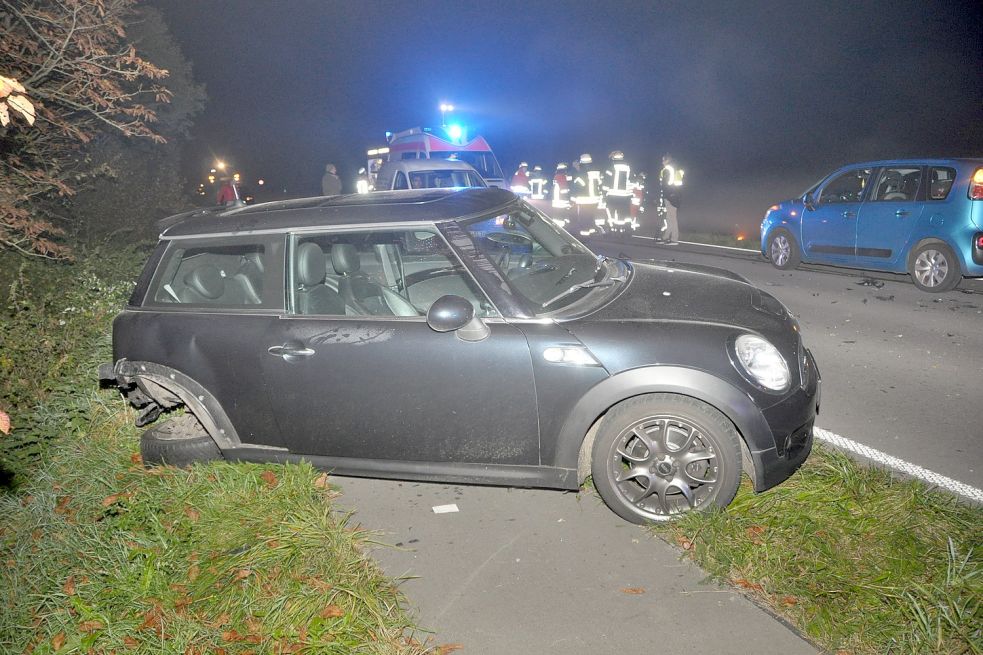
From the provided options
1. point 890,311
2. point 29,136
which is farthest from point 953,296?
point 29,136

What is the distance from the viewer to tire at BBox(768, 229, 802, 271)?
35.3 ft

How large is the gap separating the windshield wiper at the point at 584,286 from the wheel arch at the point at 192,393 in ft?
6.78

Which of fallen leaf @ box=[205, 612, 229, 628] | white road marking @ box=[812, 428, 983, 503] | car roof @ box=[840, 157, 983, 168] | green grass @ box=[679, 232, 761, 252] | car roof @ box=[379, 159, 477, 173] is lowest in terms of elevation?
fallen leaf @ box=[205, 612, 229, 628]

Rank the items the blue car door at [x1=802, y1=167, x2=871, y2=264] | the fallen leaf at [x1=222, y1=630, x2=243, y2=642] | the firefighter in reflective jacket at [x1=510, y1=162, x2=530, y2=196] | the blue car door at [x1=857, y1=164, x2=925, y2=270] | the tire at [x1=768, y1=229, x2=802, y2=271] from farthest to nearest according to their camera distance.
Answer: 1. the firefighter in reflective jacket at [x1=510, y1=162, x2=530, y2=196]
2. the tire at [x1=768, y1=229, x2=802, y2=271]
3. the blue car door at [x1=802, y1=167, x2=871, y2=264]
4. the blue car door at [x1=857, y1=164, x2=925, y2=270]
5. the fallen leaf at [x1=222, y1=630, x2=243, y2=642]

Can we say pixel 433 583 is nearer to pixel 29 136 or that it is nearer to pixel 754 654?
pixel 754 654

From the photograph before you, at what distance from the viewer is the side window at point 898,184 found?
892 centimetres

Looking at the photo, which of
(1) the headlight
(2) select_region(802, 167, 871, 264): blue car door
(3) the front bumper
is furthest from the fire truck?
(3) the front bumper

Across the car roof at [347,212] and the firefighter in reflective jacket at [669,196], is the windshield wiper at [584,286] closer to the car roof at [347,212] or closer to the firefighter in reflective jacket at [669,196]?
the car roof at [347,212]

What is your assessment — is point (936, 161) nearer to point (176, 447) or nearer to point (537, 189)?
point (176, 447)

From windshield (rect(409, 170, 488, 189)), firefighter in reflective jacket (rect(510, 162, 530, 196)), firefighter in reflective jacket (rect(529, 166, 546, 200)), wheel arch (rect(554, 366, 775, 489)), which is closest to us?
wheel arch (rect(554, 366, 775, 489))

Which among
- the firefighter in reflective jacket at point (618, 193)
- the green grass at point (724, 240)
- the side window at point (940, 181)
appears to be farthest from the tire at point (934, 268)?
the firefighter in reflective jacket at point (618, 193)

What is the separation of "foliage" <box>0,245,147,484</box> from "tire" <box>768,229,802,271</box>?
9420mm

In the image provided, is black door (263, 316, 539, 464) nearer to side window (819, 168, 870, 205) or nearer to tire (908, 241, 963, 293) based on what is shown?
tire (908, 241, 963, 293)

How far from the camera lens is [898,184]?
9125 mm
